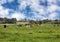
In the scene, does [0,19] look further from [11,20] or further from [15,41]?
[15,41]

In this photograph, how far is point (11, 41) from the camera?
24281 mm

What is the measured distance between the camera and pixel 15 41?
24.1 m

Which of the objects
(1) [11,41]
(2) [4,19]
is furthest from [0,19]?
(1) [11,41]

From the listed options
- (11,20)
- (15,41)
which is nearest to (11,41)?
(15,41)

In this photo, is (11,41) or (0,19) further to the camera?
→ (0,19)

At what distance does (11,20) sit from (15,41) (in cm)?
13363

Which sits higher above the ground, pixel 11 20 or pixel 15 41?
pixel 15 41

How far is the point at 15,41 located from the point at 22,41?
102 centimetres

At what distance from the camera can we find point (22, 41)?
24.0 meters

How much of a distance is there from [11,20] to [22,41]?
133797 mm

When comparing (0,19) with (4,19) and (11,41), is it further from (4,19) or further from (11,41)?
(11,41)

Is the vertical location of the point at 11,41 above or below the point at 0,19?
above

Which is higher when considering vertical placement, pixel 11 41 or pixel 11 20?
pixel 11 41

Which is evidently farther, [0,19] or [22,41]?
[0,19]
